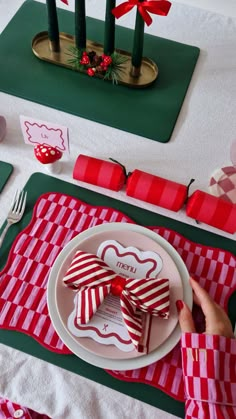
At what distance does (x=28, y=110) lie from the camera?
103cm

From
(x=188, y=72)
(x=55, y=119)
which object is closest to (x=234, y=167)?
(x=188, y=72)

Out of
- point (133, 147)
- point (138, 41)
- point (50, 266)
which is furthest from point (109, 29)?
point (50, 266)

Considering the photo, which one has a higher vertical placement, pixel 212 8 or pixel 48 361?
pixel 212 8

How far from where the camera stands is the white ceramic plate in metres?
0.71

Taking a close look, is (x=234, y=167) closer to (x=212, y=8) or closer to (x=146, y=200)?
(x=146, y=200)

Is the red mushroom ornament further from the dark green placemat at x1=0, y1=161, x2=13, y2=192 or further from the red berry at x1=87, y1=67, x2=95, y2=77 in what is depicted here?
the red berry at x1=87, y1=67, x2=95, y2=77

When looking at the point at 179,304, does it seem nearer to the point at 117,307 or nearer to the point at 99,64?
the point at 117,307

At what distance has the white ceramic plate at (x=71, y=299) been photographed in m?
0.71

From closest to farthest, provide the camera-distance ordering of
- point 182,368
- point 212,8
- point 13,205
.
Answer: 1. point 182,368
2. point 13,205
3. point 212,8

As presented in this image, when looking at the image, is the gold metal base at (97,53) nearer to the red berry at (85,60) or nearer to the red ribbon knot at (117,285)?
the red berry at (85,60)

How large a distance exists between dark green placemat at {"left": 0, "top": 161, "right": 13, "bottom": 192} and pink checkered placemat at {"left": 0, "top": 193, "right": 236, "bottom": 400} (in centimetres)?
9

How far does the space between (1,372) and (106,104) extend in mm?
606

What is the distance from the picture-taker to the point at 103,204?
896 mm

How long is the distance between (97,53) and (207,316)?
0.68 meters
